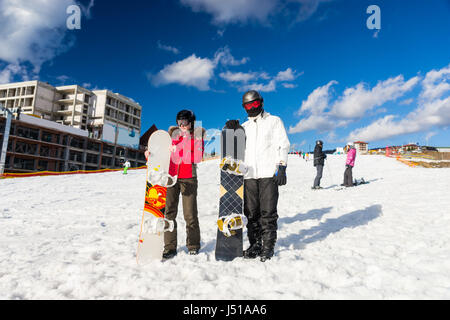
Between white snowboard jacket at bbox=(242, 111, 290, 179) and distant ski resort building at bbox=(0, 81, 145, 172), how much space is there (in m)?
49.9

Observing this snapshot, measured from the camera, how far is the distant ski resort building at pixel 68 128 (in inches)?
1688

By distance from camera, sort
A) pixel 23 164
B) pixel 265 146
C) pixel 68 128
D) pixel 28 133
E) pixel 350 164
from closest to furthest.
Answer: pixel 265 146 → pixel 350 164 → pixel 23 164 → pixel 28 133 → pixel 68 128

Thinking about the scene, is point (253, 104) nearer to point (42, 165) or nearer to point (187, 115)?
point (187, 115)

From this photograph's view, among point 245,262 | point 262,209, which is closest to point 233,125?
point 262,209

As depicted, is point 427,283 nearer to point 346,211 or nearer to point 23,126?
point 346,211

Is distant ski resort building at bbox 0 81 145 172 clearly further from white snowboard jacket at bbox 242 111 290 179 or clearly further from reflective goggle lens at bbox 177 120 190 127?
white snowboard jacket at bbox 242 111 290 179

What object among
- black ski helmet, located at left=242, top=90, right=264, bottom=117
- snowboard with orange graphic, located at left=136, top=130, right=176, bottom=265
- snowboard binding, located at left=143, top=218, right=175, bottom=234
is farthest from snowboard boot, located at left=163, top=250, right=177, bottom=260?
black ski helmet, located at left=242, top=90, right=264, bottom=117

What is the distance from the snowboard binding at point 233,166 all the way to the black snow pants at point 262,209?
166 mm

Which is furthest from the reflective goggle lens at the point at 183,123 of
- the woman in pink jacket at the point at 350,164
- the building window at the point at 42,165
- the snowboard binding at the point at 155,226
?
the building window at the point at 42,165

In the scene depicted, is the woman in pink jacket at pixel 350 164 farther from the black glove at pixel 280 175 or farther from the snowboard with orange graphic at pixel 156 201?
the snowboard with orange graphic at pixel 156 201

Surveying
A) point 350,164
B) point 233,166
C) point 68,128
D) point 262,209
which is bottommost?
point 262,209

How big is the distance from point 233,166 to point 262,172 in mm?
421

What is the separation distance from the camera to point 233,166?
353 centimetres

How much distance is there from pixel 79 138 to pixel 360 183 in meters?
53.8
